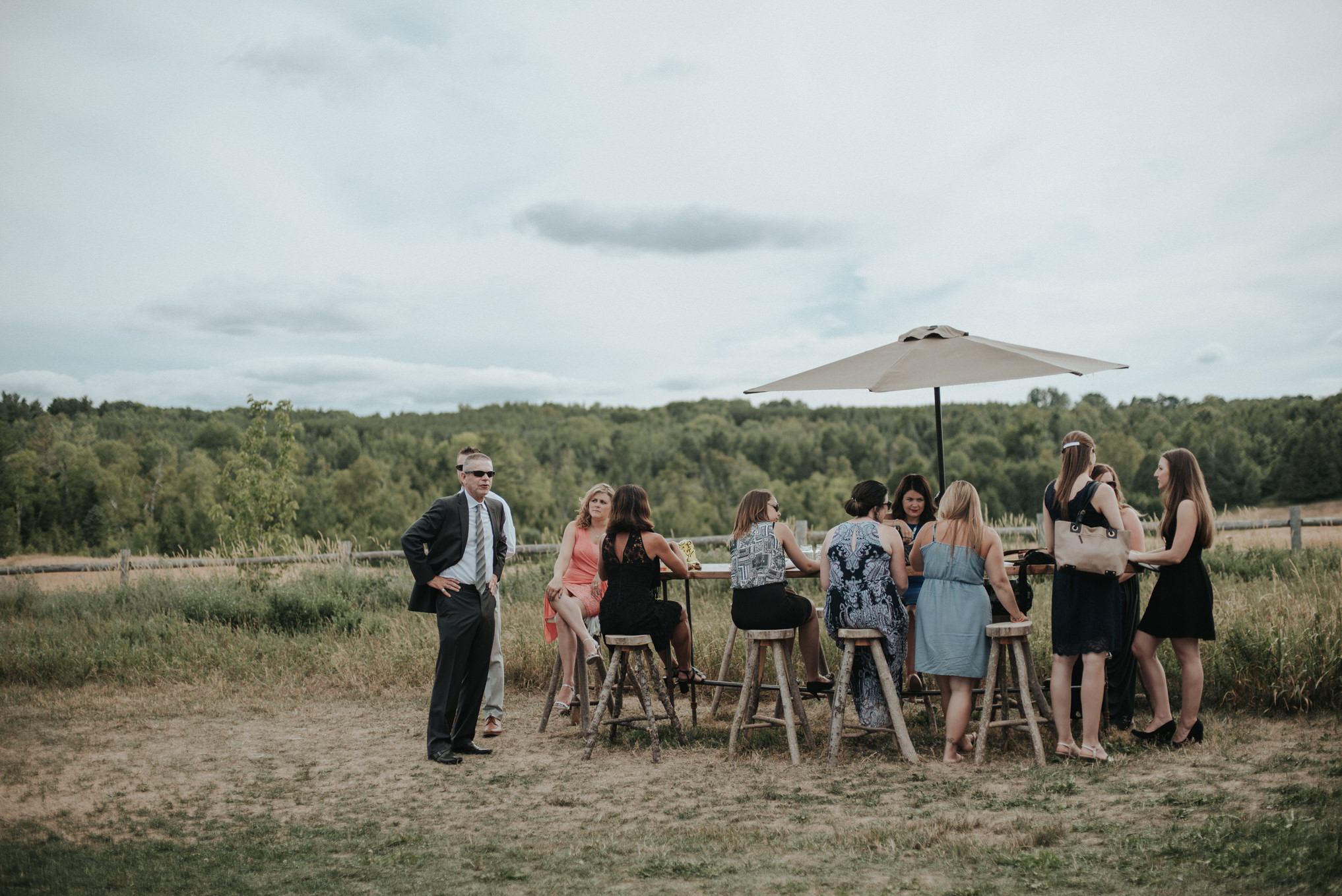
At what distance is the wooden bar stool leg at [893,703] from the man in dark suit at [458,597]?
2395 millimetres

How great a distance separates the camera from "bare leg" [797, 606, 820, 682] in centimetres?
584

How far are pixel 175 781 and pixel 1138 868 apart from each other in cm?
496

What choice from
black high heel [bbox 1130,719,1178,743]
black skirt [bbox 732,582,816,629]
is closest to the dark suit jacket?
black skirt [bbox 732,582,816,629]

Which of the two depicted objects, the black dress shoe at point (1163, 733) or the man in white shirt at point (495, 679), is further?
the man in white shirt at point (495, 679)

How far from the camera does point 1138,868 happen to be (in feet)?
11.2

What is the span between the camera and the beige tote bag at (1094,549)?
4914 millimetres

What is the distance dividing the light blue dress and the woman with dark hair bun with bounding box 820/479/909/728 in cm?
20

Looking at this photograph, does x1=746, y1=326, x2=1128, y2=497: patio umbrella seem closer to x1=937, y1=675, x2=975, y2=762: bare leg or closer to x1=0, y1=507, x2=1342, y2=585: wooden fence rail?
x1=937, y1=675, x2=975, y2=762: bare leg

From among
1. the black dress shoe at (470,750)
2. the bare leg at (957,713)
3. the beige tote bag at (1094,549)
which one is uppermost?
the beige tote bag at (1094,549)

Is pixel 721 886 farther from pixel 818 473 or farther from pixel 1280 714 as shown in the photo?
pixel 818 473

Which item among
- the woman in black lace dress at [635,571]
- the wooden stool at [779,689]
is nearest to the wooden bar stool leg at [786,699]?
the wooden stool at [779,689]

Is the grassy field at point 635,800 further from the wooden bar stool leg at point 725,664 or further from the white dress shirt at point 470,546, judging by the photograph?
the white dress shirt at point 470,546

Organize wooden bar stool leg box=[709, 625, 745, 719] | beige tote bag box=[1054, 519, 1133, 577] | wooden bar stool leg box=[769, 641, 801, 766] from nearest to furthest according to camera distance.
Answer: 1. beige tote bag box=[1054, 519, 1133, 577]
2. wooden bar stool leg box=[769, 641, 801, 766]
3. wooden bar stool leg box=[709, 625, 745, 719]

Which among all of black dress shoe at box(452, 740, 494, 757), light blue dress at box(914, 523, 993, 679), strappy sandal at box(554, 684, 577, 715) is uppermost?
light blue dress at box(914, 523, 993, 679)
